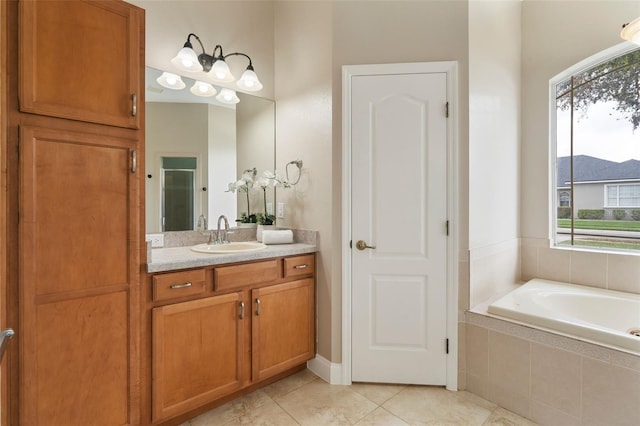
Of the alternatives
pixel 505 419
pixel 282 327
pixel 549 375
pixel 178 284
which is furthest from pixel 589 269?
pixel 178 284

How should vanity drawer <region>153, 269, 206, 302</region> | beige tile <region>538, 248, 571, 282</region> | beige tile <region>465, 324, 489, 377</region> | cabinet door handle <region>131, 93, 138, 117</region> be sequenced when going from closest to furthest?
1. cabinet door handle <region>131, 93, 138, 117</region>
2. vanity drawer <region>153, 269, 206, 302</region>
3. beige tile <region>465, 324, 489, 377</region>
4. beige tile <region>538, 248, 571, 282</region>

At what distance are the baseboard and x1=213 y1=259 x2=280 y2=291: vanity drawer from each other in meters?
0.72

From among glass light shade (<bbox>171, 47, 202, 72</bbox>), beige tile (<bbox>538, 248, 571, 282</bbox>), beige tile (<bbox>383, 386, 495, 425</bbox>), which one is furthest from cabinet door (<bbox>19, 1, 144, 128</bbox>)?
beige tile (<bbox>538, 248, 571, 282</bbox>)

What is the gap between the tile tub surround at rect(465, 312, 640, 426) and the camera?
1.59 metres

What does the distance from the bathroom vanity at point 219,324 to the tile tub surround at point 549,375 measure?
1.12 m

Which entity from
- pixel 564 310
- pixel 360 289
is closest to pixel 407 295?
pixel 360 289

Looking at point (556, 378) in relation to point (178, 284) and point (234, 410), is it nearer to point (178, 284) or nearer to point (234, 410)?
point (234, 410)

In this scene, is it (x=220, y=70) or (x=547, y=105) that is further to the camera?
(x=547, y=105)

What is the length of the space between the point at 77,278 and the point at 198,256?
1.85 feet

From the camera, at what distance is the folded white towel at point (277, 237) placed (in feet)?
7.80

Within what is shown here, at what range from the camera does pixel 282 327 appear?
7.14 ft

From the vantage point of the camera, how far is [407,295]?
7.13ft

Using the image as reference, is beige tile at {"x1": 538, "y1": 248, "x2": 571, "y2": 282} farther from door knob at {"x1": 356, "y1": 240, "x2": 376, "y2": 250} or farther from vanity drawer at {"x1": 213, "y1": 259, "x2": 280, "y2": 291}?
vanity drawer at {"x1": 213, "y1": 259, "x2": 280, "y2": 291}

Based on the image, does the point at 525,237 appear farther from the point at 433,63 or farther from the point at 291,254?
the point at 291,254
